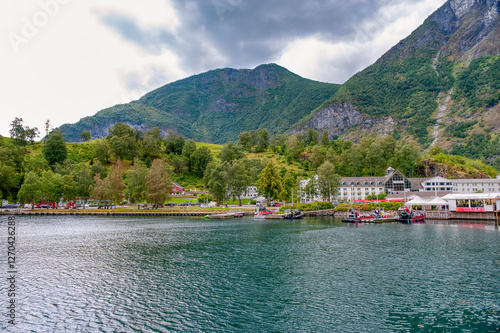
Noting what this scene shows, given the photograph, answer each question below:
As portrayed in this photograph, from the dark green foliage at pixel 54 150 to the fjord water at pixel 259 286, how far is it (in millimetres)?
111017

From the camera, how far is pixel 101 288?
24422mm

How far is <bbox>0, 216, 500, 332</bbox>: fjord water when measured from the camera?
58.9 feet

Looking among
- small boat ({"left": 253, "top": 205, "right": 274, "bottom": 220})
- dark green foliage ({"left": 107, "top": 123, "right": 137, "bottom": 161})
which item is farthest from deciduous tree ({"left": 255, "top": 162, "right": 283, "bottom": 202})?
dark green foliage ({"left": 107, "top": 123, "right": 137, "bottom": 161})

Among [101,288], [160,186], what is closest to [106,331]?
[101,288]

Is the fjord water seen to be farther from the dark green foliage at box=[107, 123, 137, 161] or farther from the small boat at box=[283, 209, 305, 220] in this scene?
the dark green foliage at box=[107, 123, 137, 161]

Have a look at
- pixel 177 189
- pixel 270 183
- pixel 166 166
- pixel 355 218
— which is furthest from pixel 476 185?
pixel 166 166

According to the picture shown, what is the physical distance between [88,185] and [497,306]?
399 feet

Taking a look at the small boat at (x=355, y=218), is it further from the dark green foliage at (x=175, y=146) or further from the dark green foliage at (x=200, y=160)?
the dark green foliage at (x=175, y=146)

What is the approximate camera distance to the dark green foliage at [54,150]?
5335 inches

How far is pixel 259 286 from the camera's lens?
24.9 m

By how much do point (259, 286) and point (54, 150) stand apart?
5719 inches

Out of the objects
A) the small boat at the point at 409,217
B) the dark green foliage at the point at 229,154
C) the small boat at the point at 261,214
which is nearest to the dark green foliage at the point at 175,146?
the dark green foliage at the point at 229,154

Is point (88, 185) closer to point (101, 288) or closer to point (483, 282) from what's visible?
point (101, 288)

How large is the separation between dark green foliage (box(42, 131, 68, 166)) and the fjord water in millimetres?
111017
